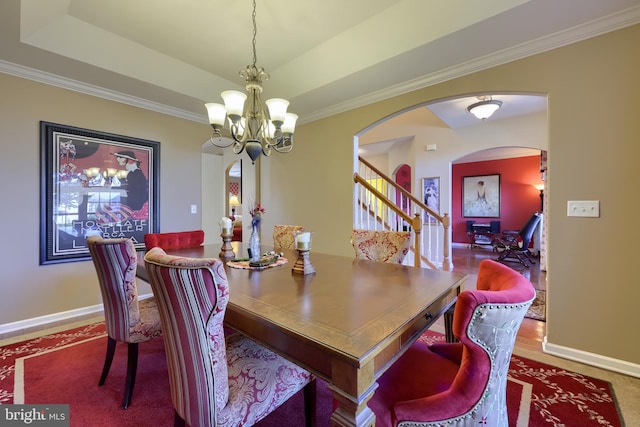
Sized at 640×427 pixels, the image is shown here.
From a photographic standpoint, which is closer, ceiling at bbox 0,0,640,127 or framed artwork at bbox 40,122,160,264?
ceiling at bbox 0,0,640,127

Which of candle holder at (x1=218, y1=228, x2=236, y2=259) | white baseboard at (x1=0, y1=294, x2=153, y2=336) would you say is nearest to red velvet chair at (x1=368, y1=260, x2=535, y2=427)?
candle holder at (x1=218, y1=228, x2=236, y2=259)

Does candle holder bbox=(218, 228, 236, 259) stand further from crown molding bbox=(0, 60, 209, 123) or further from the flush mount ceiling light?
the flush mount ceiling light

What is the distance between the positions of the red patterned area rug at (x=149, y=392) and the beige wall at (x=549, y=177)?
1.67ft

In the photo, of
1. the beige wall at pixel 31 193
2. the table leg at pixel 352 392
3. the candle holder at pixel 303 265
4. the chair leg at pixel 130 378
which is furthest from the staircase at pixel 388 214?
the beige wall at pixel 31 193

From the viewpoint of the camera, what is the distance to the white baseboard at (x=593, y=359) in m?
1.82

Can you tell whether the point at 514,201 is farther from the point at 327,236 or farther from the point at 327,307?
the point at 327,307

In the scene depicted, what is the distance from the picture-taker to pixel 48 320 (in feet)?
8.82

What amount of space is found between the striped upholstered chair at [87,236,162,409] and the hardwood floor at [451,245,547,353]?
281 cm

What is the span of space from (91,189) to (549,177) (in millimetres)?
4414

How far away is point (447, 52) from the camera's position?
2.27 m

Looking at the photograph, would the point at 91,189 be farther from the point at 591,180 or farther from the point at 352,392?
the point at 591,180

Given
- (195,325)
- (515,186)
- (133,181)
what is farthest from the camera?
(515,186)

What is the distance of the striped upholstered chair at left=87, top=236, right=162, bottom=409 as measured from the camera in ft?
4.87

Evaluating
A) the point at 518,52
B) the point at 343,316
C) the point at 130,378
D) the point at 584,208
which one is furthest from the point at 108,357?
the point at 518,52
